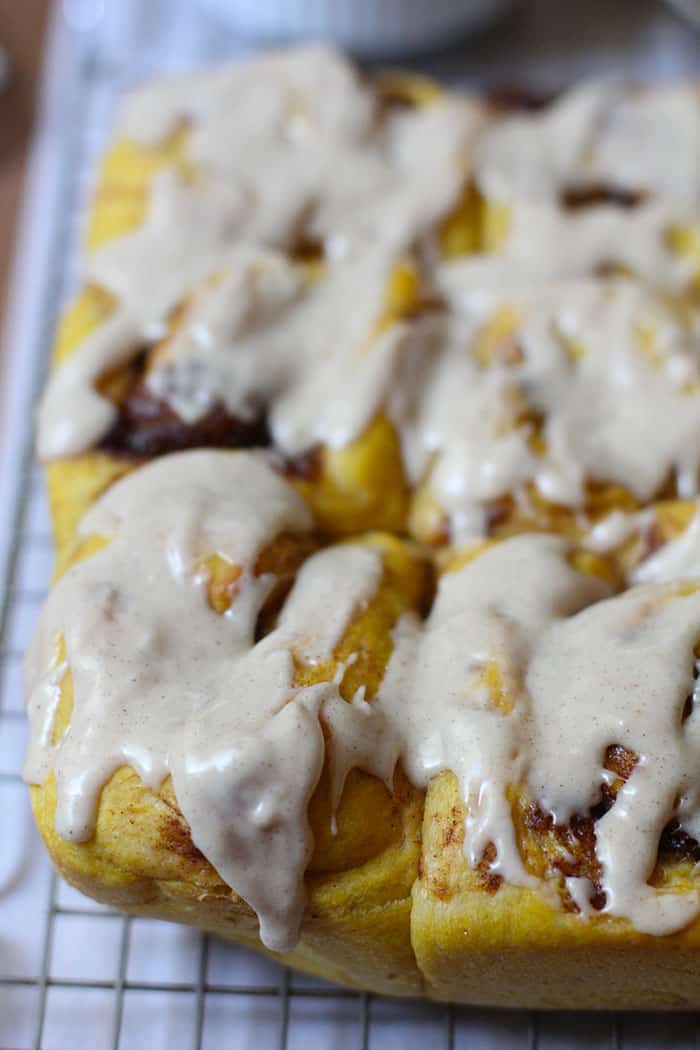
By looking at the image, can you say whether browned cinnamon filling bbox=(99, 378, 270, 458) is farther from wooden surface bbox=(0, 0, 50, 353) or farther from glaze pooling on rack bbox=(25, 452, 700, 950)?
wooden surface bbox=(0, 0, 50, 353)

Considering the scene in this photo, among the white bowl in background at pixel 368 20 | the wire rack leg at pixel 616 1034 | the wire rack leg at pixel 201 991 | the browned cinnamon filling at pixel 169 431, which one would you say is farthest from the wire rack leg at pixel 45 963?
the white bowl in background at pixel 368 20

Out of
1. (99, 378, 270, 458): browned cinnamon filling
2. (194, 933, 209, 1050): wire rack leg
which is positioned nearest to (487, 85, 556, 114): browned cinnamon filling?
(99, 378, 270, 458): browned cinnamon filling

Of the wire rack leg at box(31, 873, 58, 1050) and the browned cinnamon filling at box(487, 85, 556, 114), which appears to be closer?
the wire rack leg at box(31, 873, 58, 1050)

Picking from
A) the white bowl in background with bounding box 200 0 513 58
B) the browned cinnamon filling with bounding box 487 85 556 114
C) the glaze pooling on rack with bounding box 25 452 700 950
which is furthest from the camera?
the white bowl in background with bounding box 200 0 513 58

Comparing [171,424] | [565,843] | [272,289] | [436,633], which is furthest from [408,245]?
[565,843]

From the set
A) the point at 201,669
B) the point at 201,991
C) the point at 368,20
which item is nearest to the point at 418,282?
the point at 201,669

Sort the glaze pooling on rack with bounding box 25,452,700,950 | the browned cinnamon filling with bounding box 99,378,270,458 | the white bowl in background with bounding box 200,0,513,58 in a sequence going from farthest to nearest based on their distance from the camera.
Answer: the white bowl in background with bounding box 200,0,513,58, the browned cinnamon filling with bounding box 99,378,270,458, the glaze pooling on rack with bounding box 25,452,700,950

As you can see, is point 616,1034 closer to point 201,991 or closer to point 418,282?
point 201,991
